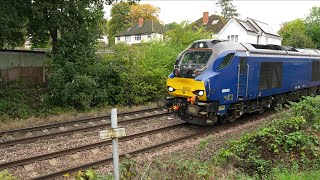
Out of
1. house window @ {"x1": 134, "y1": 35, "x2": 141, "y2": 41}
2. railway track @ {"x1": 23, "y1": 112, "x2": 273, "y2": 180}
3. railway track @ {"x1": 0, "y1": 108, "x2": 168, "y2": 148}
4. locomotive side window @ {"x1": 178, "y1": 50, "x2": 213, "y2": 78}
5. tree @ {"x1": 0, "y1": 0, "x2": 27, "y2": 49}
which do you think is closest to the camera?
railway track @ {"x1": 23, "y1": 112, "x2": 273, "y2": 180}

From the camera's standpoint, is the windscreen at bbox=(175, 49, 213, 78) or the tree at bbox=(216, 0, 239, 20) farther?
the tree at bbox=(216, 0, 239, 20)

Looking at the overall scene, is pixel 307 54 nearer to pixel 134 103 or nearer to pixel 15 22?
pixel 134 103

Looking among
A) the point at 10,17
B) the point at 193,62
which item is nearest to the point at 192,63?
the point at 193,62

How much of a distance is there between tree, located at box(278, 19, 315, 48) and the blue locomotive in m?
35.1

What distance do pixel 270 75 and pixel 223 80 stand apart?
10.6ft

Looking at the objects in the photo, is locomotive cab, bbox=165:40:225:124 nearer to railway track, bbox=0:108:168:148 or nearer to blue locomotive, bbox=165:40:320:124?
blue locomotive, bbox=165:40:320:124

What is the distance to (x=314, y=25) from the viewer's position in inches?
2094

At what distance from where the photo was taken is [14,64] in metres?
16.5

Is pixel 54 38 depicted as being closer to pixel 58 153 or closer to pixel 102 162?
pixel 58 153

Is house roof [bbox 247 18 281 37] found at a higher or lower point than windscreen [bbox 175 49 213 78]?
higher

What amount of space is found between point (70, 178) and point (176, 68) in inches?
218

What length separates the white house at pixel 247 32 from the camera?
1724 inches

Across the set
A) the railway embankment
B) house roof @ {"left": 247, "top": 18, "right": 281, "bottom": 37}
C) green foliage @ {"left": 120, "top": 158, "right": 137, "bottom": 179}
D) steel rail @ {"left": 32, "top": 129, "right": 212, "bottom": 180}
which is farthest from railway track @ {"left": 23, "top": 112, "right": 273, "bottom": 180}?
house roof @ {"left": 247, "top": 18, "right": 281, "bottom": 37}

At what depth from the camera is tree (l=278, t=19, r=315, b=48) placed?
147 feet
